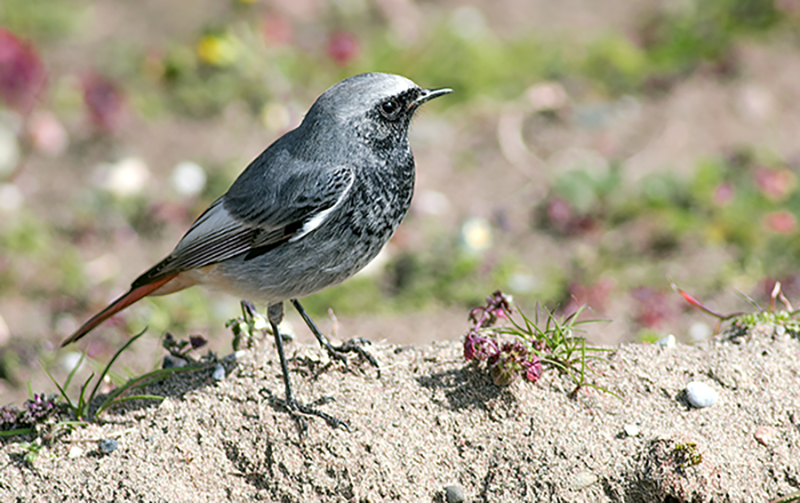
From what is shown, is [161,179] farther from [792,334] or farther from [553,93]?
[792,334]

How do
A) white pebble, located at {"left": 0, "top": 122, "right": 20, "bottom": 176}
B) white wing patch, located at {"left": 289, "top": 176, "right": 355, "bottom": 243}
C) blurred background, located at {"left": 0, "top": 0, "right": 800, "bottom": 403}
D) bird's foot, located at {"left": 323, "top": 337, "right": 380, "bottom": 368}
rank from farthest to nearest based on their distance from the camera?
white pebble, located at {"left": 0, "top": 122, "right": 20, "bottom": 176}, blurred background, located at {"left": 0, "top": 0, "right": 800, "bottom": 403}, bird's foot, located at {"left": 323, "top": 337, "right": 380, "bottom": 368}, white wing patch, located at {"left": 289, "top": 176, "right": 355, "bottom": 243}

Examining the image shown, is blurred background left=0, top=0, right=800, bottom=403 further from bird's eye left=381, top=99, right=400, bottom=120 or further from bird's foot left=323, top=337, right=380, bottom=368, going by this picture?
bird's eye left=381, top=99, right=400, bottom=120

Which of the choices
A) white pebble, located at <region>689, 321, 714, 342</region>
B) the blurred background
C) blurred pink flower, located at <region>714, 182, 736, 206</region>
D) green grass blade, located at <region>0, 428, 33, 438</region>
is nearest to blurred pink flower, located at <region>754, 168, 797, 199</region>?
the blurred background

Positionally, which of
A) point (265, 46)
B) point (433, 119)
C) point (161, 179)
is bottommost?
point (161, 179)

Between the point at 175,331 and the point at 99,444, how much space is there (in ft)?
7.47

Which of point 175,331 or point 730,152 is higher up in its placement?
point 730,152

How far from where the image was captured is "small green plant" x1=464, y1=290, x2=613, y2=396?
3477 mm

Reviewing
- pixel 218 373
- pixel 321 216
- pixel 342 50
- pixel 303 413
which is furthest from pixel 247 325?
pixel 342 50

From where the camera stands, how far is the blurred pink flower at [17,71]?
24.8 feet

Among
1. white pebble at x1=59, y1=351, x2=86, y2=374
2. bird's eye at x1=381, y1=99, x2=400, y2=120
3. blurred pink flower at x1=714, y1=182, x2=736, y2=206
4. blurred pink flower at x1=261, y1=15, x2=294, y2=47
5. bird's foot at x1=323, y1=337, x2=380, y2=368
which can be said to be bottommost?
bird's foot at x1=323, y1=337, x2=380, y2=368

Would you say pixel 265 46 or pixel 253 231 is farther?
pixel 265 46

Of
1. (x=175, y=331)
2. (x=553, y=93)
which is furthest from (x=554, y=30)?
(x=175, y=331)

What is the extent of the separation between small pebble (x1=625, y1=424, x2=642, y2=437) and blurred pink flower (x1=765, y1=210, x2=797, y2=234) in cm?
323

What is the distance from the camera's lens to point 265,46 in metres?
8.32
